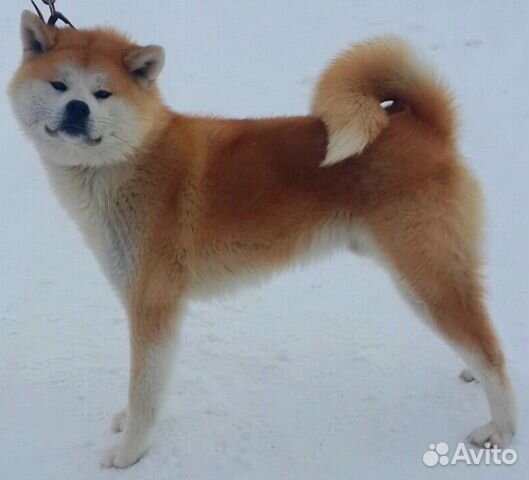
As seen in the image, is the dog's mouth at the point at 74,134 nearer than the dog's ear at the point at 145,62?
Yes

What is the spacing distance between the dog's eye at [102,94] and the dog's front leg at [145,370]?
73 cm

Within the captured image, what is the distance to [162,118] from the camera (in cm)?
272

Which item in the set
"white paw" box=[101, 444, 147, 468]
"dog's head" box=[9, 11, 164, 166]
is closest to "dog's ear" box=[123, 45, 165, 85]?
"dog's head" box=[9, 11, 164, 166]

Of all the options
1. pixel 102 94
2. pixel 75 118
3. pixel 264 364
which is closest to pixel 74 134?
pixel 75 118

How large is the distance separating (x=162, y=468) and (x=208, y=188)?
106cm

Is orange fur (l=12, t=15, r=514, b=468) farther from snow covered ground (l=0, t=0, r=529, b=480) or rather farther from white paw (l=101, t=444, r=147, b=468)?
snow covered ground (l=0, t=0, r=529, b=480)

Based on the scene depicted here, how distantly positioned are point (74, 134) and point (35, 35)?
0.43 meters

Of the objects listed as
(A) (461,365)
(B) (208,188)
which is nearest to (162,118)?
(B) (208,188)

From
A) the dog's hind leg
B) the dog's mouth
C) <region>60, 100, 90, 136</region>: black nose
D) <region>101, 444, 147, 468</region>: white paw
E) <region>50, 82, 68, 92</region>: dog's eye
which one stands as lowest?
<region>101, 444, 147, 468</region>: white paw

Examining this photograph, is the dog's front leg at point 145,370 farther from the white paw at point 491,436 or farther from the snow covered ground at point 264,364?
the white paw at point 491,436

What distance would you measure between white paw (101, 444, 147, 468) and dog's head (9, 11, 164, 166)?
1073 millimetres

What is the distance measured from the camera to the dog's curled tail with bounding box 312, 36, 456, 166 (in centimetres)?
265

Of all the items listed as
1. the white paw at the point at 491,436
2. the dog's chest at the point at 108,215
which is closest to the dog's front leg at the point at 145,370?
the dog's chest at the point at 108,215

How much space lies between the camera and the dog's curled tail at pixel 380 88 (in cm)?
265
